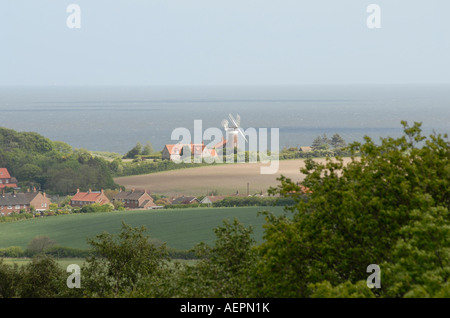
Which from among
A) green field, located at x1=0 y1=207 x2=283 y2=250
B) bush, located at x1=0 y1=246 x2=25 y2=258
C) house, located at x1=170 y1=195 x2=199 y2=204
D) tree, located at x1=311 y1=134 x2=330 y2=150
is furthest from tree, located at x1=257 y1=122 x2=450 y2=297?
tree, located at x1=311 y1=134 x2=330 y2=150

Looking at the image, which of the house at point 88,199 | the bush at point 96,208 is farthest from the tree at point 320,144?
the bush at point 96,208

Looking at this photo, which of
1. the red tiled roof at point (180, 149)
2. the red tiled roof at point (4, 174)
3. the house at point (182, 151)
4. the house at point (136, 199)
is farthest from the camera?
the red tiled roof at point (180, 149)

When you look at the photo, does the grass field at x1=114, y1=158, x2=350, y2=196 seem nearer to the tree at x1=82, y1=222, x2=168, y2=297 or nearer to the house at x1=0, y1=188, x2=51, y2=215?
the house at x1=0, y1=188, x2=51, y2=215

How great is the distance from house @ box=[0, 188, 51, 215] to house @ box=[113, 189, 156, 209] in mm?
7919

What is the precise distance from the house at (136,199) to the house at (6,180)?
78.4ft

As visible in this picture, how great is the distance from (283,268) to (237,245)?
17.3ft

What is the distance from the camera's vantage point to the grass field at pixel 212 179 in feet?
232

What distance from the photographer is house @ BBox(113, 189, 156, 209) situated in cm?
6862

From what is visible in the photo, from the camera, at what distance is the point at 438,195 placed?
48.0 feet

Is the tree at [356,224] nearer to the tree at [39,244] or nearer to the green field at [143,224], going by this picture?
the green field at [143,224]

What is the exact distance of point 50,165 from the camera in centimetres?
9538

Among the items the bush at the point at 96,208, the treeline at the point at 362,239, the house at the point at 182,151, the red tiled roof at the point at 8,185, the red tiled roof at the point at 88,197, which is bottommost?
the red tiled roof at the point at 8,185

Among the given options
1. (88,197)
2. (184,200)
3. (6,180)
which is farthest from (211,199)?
(6,180)
